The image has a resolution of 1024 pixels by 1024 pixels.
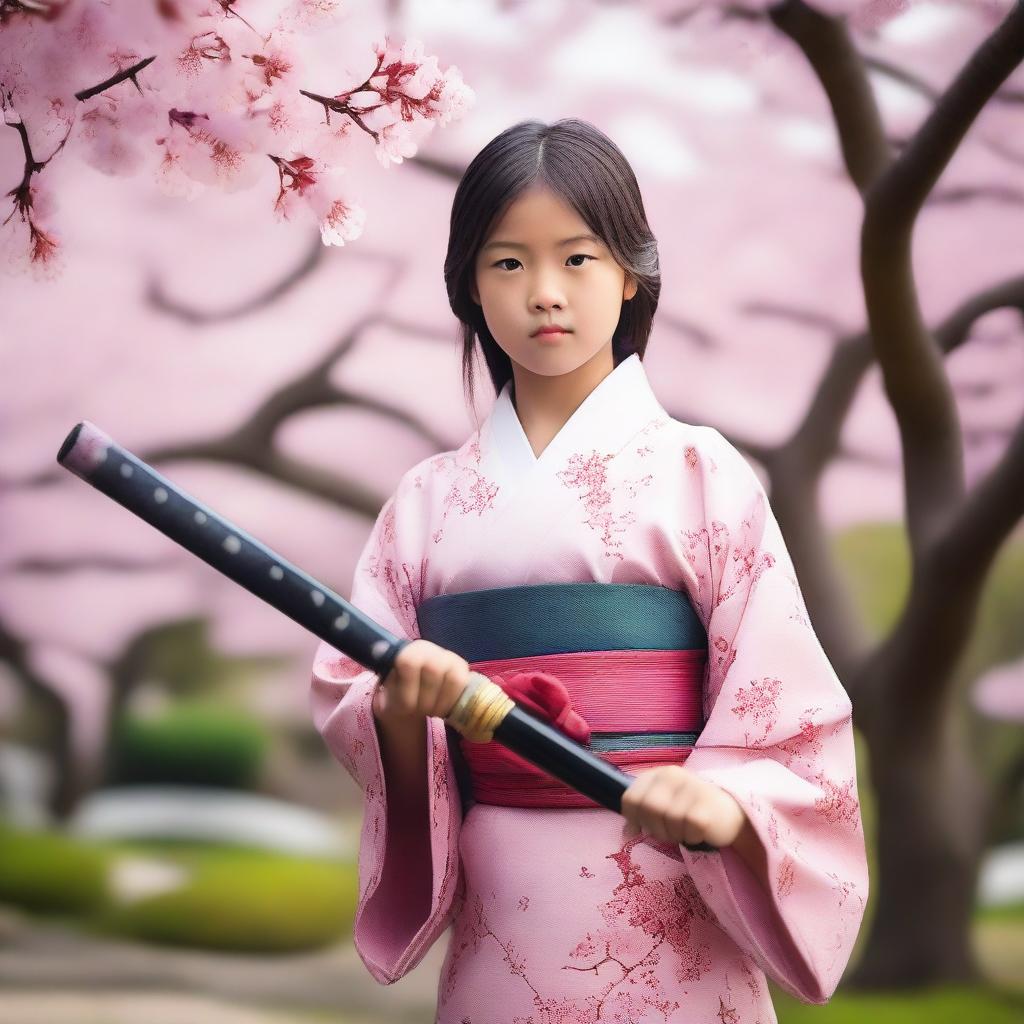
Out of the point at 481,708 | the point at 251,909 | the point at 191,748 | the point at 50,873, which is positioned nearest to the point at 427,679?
the point at 481,708

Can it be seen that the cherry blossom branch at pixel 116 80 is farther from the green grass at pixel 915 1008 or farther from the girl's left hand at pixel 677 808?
the green grass at pixel 915 1008

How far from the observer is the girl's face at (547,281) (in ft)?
4.89

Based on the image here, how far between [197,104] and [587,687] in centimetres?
83

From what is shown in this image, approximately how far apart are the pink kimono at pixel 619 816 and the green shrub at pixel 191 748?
7.57ft

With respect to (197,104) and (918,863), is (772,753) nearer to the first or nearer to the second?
(197,104)

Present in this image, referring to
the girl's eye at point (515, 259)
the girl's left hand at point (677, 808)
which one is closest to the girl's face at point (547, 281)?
the girl's eye at point (515, 259)

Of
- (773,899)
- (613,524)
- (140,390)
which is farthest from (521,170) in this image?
(140,390)

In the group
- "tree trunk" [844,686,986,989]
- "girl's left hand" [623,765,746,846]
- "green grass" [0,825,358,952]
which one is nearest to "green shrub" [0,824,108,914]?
"green grass" [0,825,358,952]

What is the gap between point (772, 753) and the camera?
1.38m

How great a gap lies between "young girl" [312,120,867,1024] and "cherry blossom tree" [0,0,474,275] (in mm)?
175

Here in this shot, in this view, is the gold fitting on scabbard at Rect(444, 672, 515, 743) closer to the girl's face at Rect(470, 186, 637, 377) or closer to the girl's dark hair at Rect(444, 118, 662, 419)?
the girl's face at Rect(470, 186, 637, 377)

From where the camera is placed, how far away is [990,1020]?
9.75 feet

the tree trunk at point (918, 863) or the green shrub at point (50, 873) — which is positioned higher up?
the tree trunk at point (918, 863)

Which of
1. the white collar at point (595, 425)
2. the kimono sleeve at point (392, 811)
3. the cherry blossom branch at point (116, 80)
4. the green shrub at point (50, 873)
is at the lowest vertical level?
the green shrub at point (50, 873)
